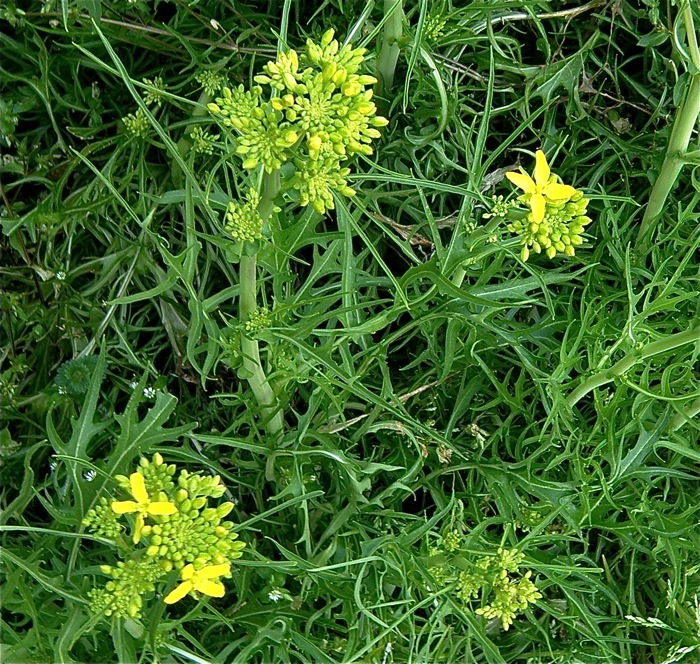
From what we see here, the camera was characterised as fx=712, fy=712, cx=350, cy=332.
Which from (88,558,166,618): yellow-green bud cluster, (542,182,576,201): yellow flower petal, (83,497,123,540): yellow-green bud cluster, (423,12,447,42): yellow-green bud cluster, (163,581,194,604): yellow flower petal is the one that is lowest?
(88,558,166,618): yellow-green bud cluster

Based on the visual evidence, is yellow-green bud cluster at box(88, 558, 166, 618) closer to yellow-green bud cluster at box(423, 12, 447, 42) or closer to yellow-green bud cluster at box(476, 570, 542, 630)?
yellow-green bud cluster at box(476, 570, 542, 630)

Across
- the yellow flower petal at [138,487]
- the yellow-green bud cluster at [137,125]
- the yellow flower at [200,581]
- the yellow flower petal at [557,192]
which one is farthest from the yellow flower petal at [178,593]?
the yellow-green bud cluster at [137,125]

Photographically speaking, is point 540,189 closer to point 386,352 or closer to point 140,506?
point 386,352

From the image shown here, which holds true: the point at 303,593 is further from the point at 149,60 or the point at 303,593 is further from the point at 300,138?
the point at 149,60

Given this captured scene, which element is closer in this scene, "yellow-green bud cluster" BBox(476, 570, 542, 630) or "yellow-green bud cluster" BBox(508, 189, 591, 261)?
"yellow-green bud cluster" BBox(508, 189, 591, 261)

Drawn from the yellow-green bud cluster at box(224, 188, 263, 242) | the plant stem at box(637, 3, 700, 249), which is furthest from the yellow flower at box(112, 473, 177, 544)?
the plant stem at box(637, 3, 700, 249)

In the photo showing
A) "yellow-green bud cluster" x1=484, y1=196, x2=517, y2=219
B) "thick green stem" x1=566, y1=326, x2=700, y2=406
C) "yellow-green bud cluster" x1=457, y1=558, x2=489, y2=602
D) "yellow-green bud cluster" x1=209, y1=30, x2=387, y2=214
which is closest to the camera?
"yellow-green bud cluster" x1=209, y1=30, x2=387, y2=214

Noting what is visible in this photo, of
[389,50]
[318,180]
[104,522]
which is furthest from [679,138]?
[104,522]
